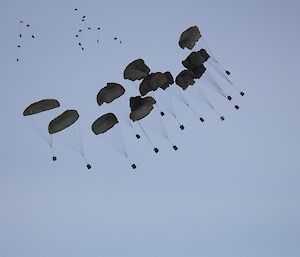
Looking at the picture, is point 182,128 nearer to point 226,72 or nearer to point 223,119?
point 223,119

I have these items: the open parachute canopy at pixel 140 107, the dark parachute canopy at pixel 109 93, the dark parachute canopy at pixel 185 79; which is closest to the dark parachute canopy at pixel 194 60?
the dark parachute canopy at pixel 185 79

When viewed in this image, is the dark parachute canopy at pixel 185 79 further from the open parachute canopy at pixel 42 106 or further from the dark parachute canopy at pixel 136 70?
the open parachute canopy at pixel 42 106

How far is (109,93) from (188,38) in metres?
5.71

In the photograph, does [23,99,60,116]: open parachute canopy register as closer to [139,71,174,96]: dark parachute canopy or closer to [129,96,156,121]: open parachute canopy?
[129,96,156,121]: open parachute canopy

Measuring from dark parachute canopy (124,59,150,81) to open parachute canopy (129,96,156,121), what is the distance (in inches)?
49.5

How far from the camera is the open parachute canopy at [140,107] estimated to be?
23531 mm

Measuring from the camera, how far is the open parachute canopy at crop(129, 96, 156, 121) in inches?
926

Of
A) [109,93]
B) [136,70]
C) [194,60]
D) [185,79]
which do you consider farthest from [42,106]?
[194,60]

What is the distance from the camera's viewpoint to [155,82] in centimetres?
2434

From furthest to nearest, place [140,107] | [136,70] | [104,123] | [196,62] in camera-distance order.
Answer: [196,62] < [136,70] < [104,123] < [140,107]

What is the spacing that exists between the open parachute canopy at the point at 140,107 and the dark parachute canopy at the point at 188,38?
12.6 feet

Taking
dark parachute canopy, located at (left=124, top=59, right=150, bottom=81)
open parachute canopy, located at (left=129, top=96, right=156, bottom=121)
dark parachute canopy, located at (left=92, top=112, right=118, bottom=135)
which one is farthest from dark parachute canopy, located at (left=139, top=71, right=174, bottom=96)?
dark parachute canopy, located at (left=92, top=112, right=118, bottom=135)

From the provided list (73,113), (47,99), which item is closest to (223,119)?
(73,113)

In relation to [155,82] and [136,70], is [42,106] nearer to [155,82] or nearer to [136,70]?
[136,70]
